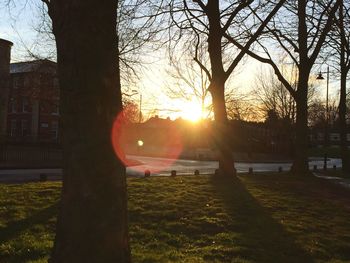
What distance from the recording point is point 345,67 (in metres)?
29.5

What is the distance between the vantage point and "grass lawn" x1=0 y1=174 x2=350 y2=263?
6805mm

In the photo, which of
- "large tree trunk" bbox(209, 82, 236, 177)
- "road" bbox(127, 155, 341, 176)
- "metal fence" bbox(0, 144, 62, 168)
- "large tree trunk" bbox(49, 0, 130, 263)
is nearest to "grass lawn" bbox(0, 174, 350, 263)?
"large tree trunk" bbox(49, 0, 130, 263)

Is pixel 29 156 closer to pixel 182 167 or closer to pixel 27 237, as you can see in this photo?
pixel 182 167

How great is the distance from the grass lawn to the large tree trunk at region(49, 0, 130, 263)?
2.10m

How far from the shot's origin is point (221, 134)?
60.6 ft

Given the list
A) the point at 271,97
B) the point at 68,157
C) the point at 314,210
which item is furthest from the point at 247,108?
the point at 68,157

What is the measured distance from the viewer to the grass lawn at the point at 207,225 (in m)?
6.80

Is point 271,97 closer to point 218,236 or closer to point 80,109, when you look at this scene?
point 218,236

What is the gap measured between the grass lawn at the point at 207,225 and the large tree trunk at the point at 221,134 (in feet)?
12.8

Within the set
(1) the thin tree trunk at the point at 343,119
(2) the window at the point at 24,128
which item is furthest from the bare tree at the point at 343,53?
(2) the window at the point at 24,128

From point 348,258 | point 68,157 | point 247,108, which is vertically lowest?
point 348,258

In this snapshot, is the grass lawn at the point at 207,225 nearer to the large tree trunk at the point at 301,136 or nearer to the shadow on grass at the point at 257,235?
the shadow on grass at the point at 257,235

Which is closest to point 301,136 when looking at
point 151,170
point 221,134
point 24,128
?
point 221,134

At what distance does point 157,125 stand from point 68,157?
94.9m
